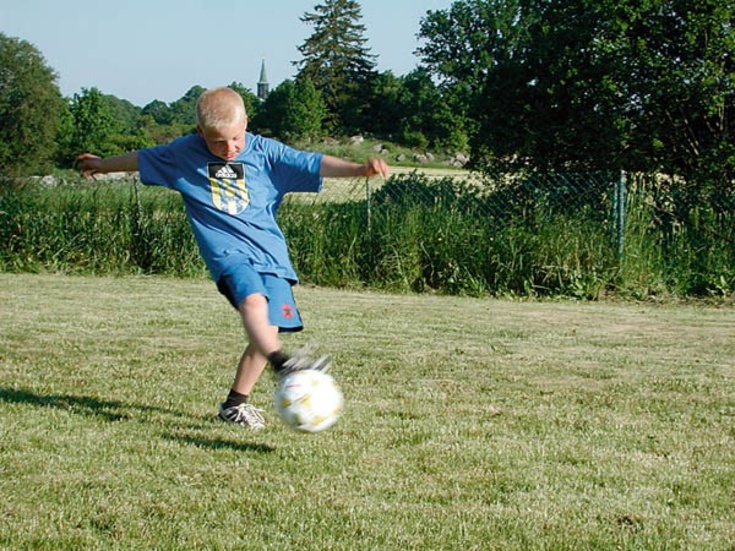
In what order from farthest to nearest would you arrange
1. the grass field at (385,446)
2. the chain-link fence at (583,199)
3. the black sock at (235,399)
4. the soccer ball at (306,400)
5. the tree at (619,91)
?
the tree at (619,91) < the chain-link fence at (583,199) < the black sock at (235,399) < the soccer ball at (306,400) < the grass field at (385,446)

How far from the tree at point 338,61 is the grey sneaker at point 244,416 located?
222ft

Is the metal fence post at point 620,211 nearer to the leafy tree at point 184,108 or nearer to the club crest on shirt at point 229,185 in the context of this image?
the club crest on shirt at point 229,185

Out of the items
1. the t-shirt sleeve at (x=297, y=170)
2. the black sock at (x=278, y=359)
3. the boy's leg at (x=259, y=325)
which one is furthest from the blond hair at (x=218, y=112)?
the black sock at (x=278, y=359)

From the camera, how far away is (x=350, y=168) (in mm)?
4637

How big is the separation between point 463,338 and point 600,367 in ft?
5.11

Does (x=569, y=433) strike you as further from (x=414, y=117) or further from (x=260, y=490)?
(x=414, y=117)

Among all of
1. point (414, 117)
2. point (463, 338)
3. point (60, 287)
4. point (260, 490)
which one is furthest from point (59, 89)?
point (260, 490)

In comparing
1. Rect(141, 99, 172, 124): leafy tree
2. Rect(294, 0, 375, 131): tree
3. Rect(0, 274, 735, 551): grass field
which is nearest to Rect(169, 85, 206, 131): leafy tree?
Rect(141, 99, 172, 124): leafy tree

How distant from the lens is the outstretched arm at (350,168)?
14.9 ft

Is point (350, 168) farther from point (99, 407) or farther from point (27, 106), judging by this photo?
point (27, 106)

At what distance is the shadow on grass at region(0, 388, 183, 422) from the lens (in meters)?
5.02

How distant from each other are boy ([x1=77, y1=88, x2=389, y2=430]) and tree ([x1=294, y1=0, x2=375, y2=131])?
67505mm

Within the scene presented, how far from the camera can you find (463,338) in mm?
8000

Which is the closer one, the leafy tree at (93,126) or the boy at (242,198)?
the boy at (242,198)
